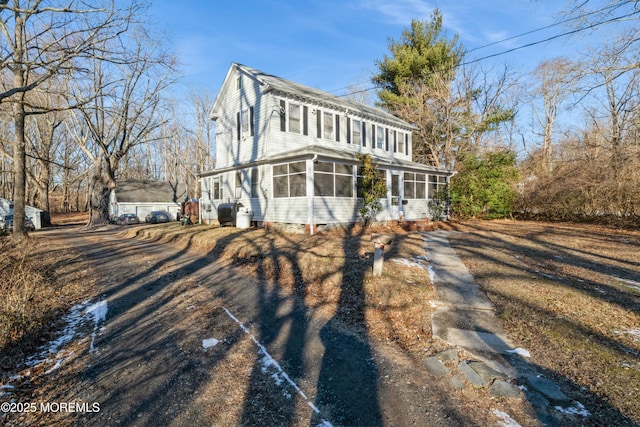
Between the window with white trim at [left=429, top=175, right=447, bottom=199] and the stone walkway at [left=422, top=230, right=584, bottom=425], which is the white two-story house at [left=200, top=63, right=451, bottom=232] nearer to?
the window with white trim at [left=429, top=175, right=447, bottom=199]

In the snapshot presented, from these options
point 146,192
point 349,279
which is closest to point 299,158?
point 349,279

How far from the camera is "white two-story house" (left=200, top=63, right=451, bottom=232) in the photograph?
12883 millimetres

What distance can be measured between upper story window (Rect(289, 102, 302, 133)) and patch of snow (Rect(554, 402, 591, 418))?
13.9m

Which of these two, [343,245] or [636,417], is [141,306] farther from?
[636,417]

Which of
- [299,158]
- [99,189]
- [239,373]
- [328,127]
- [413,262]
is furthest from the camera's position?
[99,189]

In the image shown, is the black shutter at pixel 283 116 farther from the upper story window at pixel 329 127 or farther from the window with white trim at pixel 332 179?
the window with white trim at pixel 332 179

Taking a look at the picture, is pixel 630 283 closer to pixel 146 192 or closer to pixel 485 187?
pixel 485 187

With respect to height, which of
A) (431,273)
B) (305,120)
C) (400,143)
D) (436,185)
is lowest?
(431,273)

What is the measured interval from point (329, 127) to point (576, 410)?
14870 millimetres

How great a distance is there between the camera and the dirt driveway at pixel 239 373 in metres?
2.75

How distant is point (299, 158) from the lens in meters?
12.5

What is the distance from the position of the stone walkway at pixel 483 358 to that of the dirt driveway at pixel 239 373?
398 mm

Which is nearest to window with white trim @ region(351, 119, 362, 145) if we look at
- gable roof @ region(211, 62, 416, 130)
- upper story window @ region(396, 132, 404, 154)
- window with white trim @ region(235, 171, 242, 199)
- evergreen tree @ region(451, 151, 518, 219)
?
gable roof @ region(211, 62, 416, 130)

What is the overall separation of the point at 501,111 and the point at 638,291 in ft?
72.7
